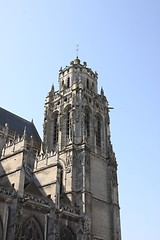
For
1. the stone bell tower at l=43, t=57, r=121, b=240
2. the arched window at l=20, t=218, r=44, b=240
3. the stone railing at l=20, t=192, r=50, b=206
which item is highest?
the stone bell tower at l=43, t=57, r=121, b=240

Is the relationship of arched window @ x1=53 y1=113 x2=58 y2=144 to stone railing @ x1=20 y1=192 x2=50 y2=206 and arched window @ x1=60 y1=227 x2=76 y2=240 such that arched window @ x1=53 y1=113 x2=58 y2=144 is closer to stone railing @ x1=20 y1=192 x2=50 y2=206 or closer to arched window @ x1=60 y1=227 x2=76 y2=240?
stone railing @ x1=20 y1=192 x2=50 y2=206

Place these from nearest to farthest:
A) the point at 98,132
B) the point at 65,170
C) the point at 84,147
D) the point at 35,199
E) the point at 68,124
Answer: the point at 35,199 < the point at 65,170 < the point at 84,147 < the point at 68,124 < the point at 98,132

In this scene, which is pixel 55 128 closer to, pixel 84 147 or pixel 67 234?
pixel 84 147

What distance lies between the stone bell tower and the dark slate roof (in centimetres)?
304

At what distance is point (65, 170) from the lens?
85.6 feet

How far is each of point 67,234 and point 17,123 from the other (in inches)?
573

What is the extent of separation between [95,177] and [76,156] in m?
2.44

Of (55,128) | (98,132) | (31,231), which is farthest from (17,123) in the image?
(31,231)

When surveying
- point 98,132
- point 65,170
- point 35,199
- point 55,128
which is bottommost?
point 35,199

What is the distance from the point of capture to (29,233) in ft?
62.8

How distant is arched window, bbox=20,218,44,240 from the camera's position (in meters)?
18.8

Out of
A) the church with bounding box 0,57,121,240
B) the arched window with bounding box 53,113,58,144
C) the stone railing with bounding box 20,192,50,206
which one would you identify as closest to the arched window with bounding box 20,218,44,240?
the church with bounding box 0,57,121,240

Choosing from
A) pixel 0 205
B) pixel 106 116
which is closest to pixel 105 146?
pixel 106 116

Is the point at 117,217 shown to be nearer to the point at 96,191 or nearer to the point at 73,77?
the point at 96,191
